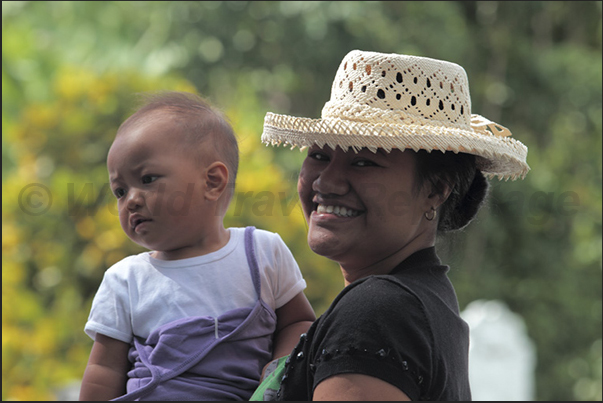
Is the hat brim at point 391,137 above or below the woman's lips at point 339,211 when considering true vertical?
above

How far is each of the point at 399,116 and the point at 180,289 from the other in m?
0.81

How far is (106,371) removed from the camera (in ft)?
6.85

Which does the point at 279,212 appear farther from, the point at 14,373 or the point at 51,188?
the point at 14,373

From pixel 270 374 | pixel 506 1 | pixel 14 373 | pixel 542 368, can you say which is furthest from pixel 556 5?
pixel 270 374

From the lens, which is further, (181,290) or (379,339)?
(181,290)

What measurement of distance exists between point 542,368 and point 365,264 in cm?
694

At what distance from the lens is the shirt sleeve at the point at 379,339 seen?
1.61m

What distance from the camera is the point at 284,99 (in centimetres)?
798

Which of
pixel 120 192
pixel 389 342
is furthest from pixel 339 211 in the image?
pixel 120 192

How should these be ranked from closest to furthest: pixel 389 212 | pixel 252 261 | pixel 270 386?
pixel 270 386
pixel 389 212
pixel 252 261

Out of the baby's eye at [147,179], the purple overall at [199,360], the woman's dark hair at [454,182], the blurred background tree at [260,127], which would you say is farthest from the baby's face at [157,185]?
the blurred background tree at [260,127]

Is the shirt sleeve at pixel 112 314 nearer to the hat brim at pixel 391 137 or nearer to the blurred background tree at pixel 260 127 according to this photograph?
the hat brim at pixel 391 137

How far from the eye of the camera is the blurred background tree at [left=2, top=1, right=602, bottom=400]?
4.85 metres

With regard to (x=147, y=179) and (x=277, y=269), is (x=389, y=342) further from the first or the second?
(x=147, y=179)
